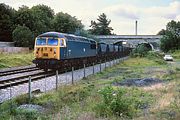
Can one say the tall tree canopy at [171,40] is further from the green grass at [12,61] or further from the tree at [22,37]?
the green grass at [12,61]

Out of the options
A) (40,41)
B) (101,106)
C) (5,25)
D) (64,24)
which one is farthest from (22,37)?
(101,106)

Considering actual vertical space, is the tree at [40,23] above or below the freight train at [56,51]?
above

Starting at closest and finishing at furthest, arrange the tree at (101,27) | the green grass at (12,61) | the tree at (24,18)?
the green grass at (12,61) < the tree at (24,18) < the tree at (101,27)

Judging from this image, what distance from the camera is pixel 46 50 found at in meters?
32.1

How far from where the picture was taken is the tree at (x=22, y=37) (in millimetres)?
73312

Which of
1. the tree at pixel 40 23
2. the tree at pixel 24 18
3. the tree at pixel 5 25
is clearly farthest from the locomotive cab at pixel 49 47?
the tree at pixel 24 18

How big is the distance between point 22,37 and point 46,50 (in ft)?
141

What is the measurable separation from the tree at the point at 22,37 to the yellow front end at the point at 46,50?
41356mm

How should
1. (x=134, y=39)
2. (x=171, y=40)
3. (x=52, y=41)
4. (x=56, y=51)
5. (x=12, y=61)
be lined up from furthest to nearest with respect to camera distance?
(x=134, y=39)
(x=171, y=40)
(x=12, y=61)
(x=52, y=41)
(x=56, y=51)

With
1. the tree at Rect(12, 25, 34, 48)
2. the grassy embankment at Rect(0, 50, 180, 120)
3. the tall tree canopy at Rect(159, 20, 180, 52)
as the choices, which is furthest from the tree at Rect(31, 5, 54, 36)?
the grassy embankment at Rect(0, 50, 180, 120)

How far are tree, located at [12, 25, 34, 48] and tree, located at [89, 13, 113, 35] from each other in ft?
259

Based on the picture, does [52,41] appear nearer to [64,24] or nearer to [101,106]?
[101,106]

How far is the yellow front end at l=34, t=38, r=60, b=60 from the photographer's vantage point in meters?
31.7

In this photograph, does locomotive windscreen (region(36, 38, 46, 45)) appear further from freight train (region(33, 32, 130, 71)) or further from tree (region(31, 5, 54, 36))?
tree (region(31, 5, 54, 36))
